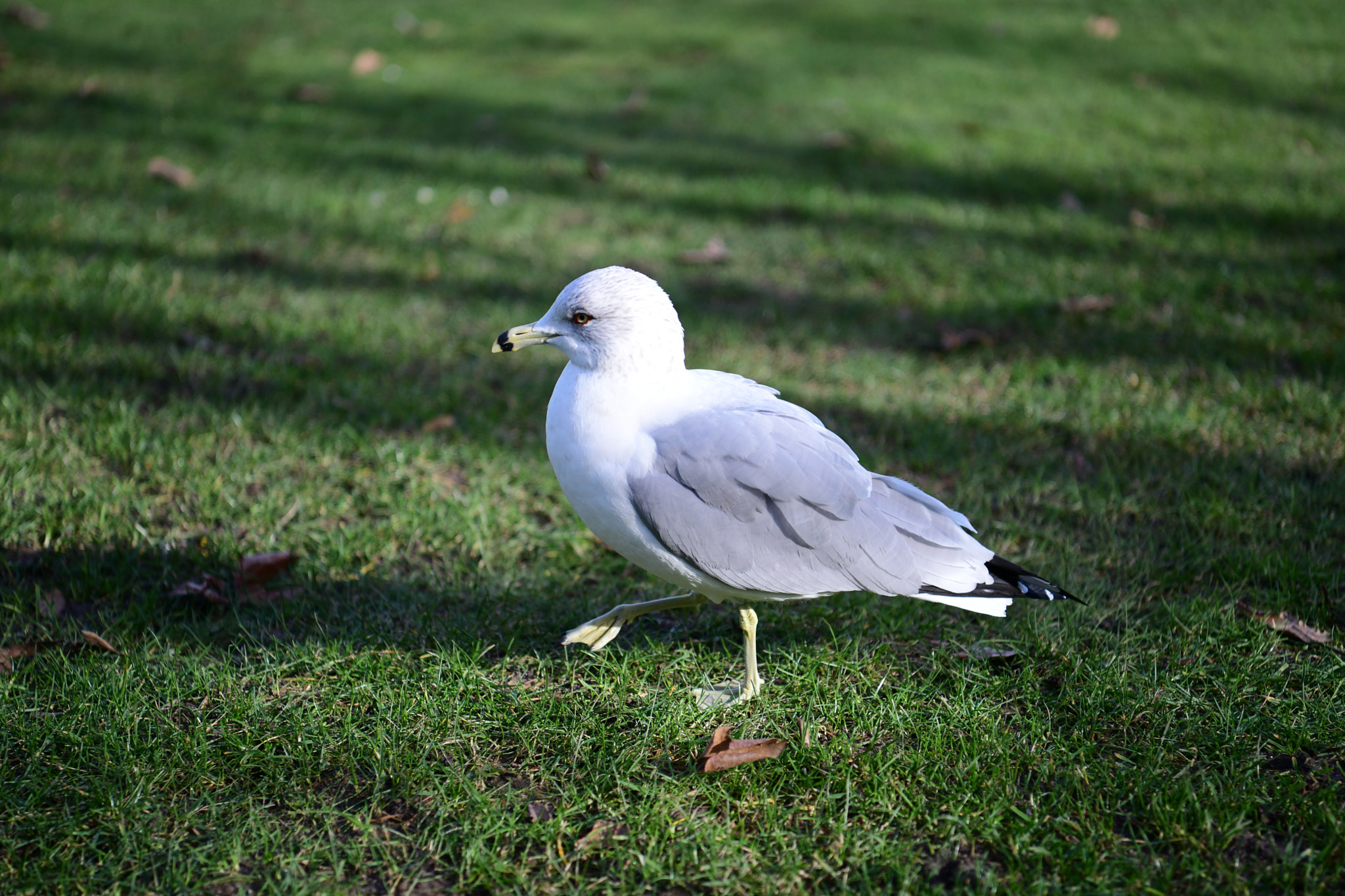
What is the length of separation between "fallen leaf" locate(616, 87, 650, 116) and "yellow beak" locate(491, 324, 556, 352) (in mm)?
5381

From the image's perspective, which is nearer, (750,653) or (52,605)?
(750,653)

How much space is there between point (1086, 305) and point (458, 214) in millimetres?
3647

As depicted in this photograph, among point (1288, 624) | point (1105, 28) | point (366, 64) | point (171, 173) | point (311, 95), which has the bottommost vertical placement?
point (1288, 624)

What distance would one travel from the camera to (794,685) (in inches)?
104

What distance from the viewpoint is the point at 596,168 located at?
6332 mm

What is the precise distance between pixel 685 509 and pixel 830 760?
28.9 inches

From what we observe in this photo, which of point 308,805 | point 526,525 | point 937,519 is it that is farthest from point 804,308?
point 308,805

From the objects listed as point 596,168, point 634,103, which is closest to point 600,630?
point 596,168

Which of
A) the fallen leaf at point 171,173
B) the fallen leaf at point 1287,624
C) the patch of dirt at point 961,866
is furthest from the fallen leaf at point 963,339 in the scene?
the fallen leaf at point 171,173

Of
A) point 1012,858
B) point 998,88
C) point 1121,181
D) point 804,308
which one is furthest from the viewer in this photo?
point 998,88

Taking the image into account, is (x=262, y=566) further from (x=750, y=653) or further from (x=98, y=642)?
(x=750, y=653)

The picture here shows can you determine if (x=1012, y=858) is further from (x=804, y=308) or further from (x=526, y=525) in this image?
(x=804, y=308)

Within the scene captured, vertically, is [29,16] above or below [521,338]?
above

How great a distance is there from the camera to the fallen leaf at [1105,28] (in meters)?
9.27
